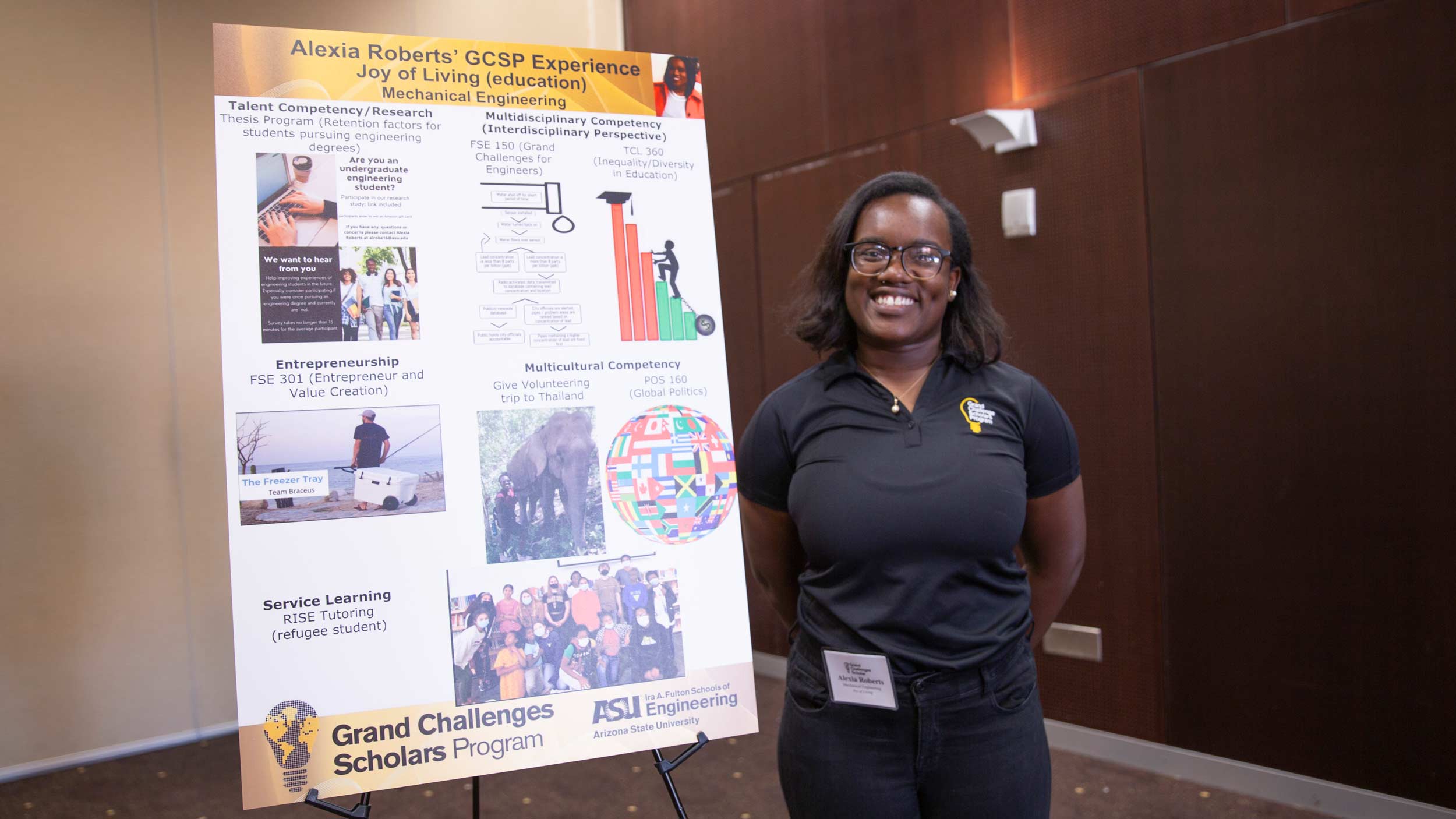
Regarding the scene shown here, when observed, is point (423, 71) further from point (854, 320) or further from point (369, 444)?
point (854, 320)

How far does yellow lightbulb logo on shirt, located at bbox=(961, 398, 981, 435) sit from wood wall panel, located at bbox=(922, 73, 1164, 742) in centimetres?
209

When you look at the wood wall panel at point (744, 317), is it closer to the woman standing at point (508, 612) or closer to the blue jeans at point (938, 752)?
the woman standing at point (508, 612)

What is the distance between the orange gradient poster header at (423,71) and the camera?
5.47ft

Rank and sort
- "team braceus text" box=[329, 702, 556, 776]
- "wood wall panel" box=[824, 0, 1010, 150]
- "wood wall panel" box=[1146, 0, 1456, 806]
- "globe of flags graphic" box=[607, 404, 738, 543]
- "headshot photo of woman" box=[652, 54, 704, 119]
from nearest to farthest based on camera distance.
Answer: "team braceus text" box=[329, 702, 556, 776] < "globe of flags graphic" box=[607, 404, 738, 543] < "headshot photo of woman" box=[652, 54, 704, 119] < "wood wall panel" box=[1146, 0, 1456, 806] < "wood wall panel" box=[824, 0, 1010, 150]

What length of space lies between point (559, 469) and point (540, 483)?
40 mm

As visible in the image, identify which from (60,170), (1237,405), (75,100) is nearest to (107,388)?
(60,170)

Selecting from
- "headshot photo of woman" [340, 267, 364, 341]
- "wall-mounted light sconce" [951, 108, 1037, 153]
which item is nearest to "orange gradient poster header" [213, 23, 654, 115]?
"headshot photo of woman" [340, 267, 364, 341]

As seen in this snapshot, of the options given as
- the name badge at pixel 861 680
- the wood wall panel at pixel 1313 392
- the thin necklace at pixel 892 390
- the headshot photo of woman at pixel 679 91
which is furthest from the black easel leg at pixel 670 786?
the wood wall panel at pixel 1313 392

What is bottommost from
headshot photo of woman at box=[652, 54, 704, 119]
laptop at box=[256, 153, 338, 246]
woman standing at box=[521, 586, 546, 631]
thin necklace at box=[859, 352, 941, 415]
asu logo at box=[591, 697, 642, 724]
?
asu logo at box=[591, 697, 642, 724]

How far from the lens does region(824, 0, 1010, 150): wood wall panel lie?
373 centimetres

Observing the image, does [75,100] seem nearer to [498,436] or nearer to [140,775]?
[140,775]

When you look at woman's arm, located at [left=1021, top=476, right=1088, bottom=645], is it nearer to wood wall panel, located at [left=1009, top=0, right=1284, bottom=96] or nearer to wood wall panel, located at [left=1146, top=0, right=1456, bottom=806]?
wood wall panel, located at [left=1146, top=0, right=1456, bottom=806]

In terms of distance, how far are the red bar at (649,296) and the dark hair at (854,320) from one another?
0.32 meters

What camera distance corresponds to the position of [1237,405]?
121 inches
